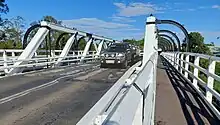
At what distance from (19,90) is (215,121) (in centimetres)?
710

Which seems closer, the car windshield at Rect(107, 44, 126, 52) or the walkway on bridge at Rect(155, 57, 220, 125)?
the walkway on bridge at Rect(155, 57, 220, 125)

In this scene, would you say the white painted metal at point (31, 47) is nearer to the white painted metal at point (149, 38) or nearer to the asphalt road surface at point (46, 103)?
the asphalt road surface at point (46, 103)

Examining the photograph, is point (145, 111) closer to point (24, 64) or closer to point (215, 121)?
point (215, 121)

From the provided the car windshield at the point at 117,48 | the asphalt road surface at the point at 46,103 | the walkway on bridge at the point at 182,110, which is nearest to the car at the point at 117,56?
the car windshield at the point at 117,48

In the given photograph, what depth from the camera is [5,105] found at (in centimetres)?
Result: 795

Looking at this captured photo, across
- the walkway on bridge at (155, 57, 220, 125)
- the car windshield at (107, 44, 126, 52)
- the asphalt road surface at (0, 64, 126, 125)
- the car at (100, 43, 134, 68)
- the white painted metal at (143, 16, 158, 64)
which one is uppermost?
the white painted metal at (143, 16, 158, 64)

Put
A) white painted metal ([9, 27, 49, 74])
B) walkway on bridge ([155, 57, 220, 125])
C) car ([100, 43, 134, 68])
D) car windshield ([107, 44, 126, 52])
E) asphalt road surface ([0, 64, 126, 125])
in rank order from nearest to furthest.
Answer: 1. walkway on bridge ([155, 57, 220, 125])
2. asphalt road surface ([0, 64, 126, 125])
3. white painted metal ([9, 27, 49, 74])
4. car ([100, 43, 134, 68])
5. car windshield ([107, 44, 126, 52])

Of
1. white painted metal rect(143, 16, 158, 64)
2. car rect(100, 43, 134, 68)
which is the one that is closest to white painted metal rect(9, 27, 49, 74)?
car rect(100, 43, 134, 68)

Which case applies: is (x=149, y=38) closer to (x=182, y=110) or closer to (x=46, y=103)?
(x=46, y=103)

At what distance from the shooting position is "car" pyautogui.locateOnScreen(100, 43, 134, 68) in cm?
2182

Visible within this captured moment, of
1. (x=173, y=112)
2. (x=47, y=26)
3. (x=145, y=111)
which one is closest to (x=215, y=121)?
(x=173, y=112)

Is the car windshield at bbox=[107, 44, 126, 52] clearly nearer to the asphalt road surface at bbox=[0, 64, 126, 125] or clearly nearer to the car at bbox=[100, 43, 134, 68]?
the car at bbox=[100, 43, 134, 68]

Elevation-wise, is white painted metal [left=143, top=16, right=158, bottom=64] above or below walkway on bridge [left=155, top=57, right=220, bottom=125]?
above

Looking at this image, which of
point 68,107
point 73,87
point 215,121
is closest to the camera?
point 215,121
